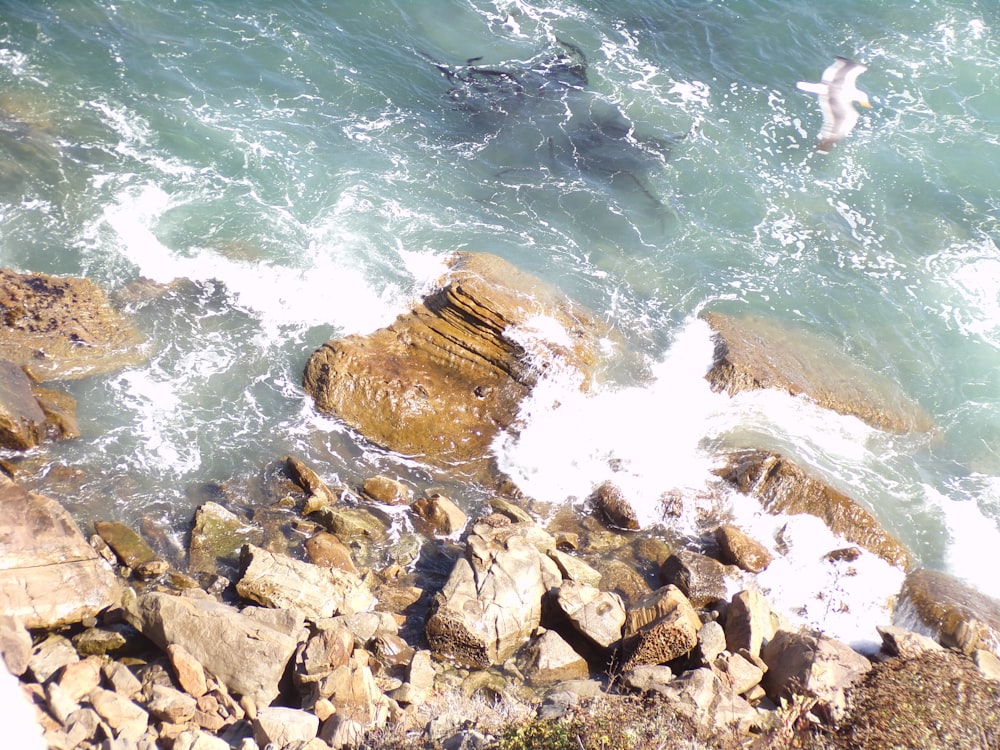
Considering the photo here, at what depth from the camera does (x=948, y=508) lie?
14.1 metres

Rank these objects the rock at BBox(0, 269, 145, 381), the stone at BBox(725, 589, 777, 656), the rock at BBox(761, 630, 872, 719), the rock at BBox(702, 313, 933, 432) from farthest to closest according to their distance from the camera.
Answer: the rock at BBox(702, 313, 933, 432)
the rock at BBox(0, 269, 145, 381)
the stone at BBox(725, 589, 777, 656)
the rock at BBox(761, 630, 872, 719)

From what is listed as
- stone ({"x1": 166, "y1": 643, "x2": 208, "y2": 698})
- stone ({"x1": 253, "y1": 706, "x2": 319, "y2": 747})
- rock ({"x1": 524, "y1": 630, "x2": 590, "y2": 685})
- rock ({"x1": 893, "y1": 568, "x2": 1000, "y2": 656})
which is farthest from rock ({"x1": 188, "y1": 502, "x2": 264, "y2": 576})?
rock ({"x1": 893, "y1": 568, "x2": 1000, "y2": 656})

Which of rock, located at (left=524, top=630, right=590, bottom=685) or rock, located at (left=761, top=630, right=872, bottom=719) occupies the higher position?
rock, located at (left=761, top=630, right=872, bottom=719)

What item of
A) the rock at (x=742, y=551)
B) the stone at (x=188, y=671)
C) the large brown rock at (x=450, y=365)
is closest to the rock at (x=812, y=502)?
the rock at (x=742, y=551)

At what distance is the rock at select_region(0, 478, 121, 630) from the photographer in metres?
8.81

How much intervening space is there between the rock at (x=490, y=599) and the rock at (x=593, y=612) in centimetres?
30

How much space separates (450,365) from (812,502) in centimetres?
643

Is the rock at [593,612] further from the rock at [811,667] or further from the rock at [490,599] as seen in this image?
the rock at [811,667]

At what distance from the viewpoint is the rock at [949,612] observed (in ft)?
37.4

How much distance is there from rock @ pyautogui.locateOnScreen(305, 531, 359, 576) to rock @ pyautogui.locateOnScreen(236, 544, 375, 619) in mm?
337

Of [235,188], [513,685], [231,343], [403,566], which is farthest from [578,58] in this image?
[513,685]

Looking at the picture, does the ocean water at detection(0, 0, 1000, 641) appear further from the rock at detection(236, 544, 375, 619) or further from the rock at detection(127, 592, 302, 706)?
the rock at detection(127, 592, 302, 706)

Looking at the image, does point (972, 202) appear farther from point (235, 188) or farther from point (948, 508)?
point (235, 188)

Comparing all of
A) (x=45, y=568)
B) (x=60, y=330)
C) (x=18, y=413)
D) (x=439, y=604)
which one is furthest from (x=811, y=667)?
(x=60, y=330)
